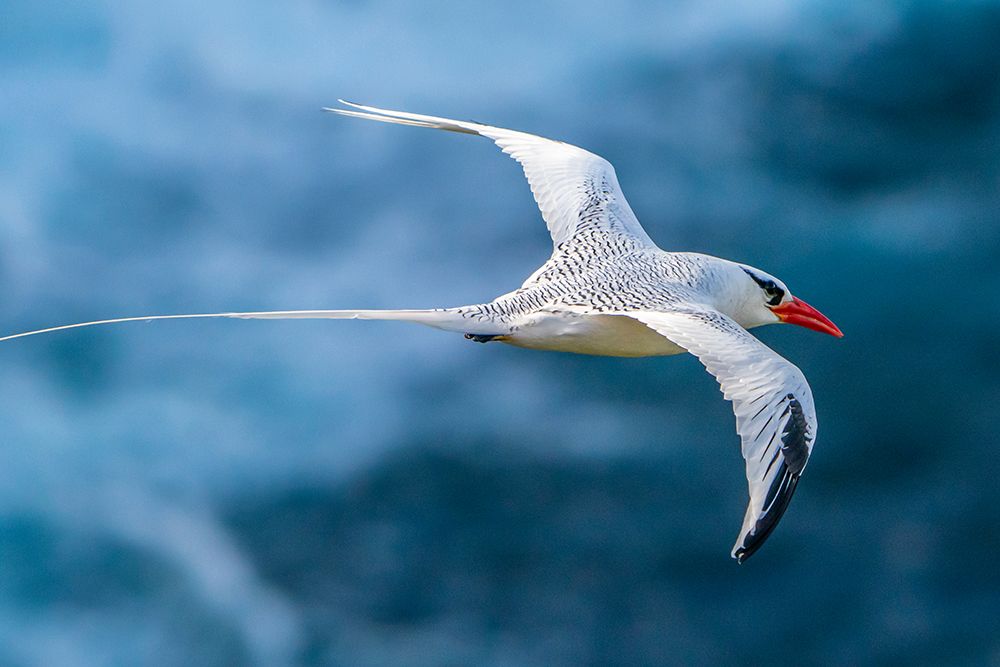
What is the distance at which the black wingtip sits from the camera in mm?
5512

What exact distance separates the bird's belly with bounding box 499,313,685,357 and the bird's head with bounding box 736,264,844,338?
90cm

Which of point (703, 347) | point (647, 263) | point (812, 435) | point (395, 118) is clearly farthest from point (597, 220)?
point (812, 435)

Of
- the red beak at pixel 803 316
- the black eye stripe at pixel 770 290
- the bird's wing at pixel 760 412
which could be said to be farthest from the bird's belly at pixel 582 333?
the red beak at pixel 803 316

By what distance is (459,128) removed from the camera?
8.57 m

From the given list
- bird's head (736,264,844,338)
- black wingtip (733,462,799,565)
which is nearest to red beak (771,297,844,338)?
bird's head (736,264,844,338)

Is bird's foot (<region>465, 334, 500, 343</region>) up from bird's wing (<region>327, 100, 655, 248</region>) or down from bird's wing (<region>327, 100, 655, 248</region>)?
down

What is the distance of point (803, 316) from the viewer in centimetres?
807

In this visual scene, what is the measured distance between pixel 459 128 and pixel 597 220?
1.15m

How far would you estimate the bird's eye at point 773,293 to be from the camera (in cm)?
786

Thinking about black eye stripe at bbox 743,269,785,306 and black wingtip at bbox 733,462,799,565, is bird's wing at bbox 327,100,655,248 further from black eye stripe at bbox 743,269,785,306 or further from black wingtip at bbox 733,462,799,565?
black wingtip at bbox 733,462,799,565

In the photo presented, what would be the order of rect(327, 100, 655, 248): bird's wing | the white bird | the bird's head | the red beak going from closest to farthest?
the white bird < the bird's head < the red beak < rect(327, 100, 655, 248): bird's wing

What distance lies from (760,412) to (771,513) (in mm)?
504

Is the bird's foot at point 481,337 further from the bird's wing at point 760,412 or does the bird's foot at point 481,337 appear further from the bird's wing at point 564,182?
the bird's wing at point 564,182

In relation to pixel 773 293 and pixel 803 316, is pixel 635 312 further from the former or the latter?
pixel 803 316
